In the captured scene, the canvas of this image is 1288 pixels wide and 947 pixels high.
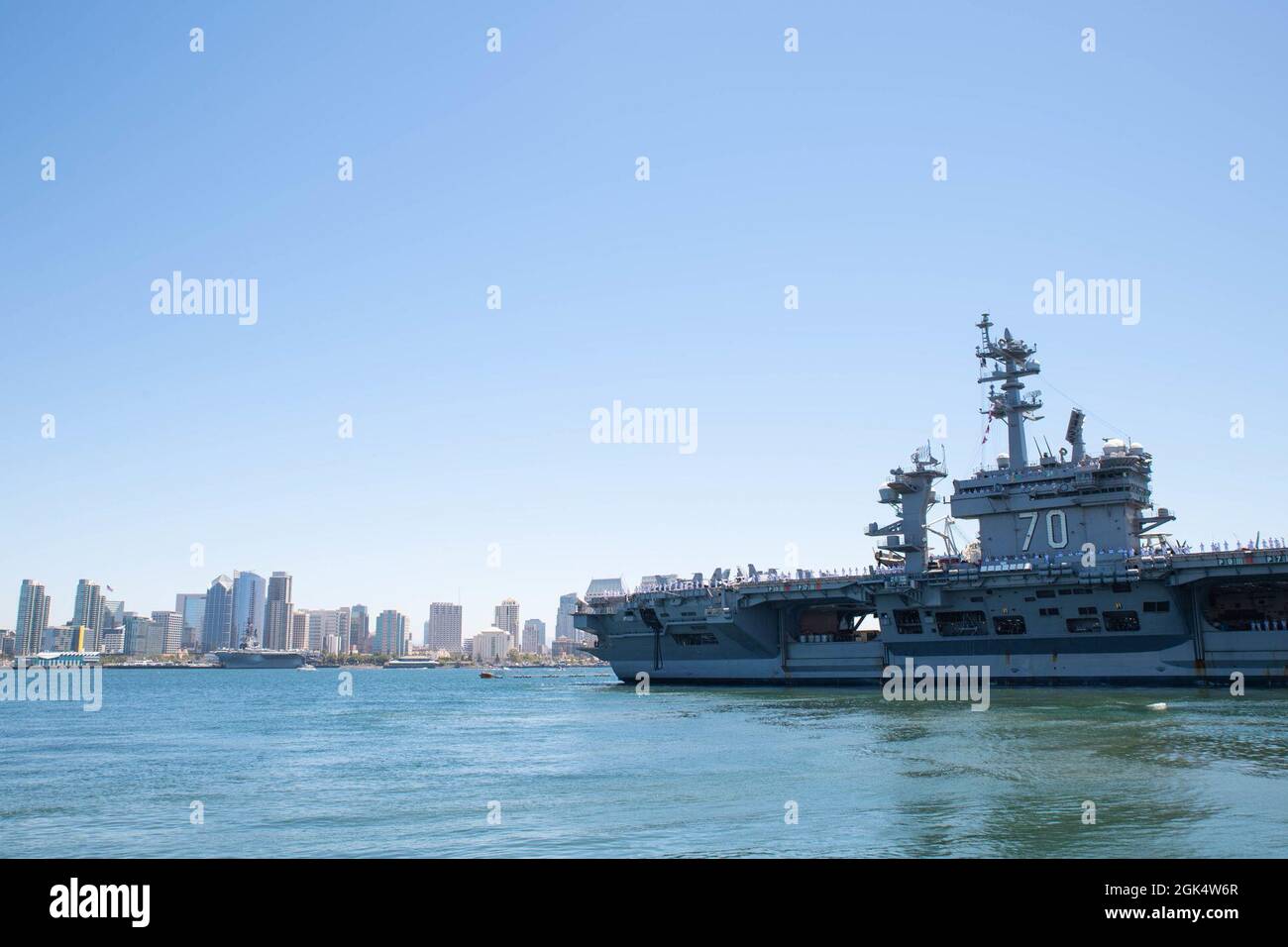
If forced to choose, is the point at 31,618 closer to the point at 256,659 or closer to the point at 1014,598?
the point at 256,659

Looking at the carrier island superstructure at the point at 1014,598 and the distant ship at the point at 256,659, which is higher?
the carrier island superstructure at the point at 1014,598

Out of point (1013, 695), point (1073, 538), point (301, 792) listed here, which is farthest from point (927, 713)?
point (301, 792)

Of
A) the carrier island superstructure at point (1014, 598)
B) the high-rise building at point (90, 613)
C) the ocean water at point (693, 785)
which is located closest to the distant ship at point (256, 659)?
the high-rise building at point (90, 613)

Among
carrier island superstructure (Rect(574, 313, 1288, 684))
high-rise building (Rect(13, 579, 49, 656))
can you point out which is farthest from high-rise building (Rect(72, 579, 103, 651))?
carrier island superstructure (Rect(574, 313, 1288, 684))

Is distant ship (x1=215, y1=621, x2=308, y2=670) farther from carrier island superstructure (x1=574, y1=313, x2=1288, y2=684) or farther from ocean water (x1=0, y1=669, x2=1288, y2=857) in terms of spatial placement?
ocean water (x1=0, y1=669, x2=1288, y2=857)

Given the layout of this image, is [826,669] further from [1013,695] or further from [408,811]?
[408,811]

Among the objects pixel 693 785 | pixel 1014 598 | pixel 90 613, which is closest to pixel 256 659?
pixel 90 613

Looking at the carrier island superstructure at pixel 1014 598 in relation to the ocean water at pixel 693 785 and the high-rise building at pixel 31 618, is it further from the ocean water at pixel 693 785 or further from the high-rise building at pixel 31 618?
the high-rise building at pixel 31 618
